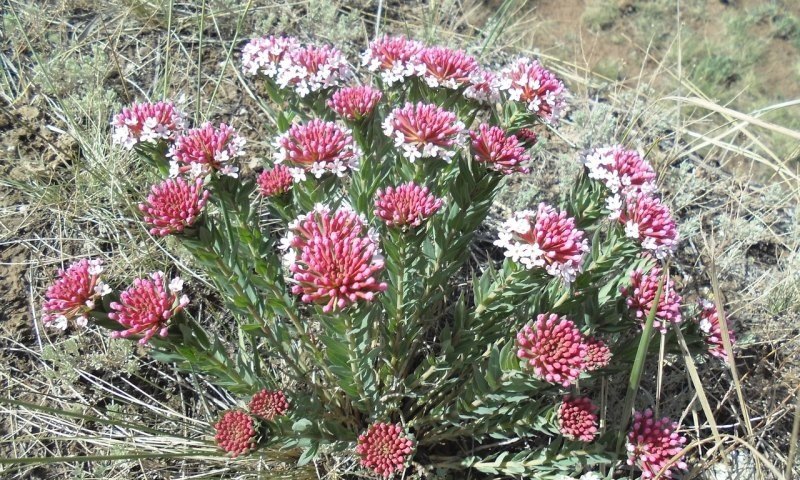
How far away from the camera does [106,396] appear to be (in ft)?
11.3

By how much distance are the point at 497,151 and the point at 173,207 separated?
5.10ft

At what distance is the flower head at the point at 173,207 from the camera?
7.97ft

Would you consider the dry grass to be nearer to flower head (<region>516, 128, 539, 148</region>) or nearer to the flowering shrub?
the flowering shrub

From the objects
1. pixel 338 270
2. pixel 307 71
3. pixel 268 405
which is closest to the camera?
pixel 338 270

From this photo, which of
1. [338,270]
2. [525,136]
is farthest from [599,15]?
[338,270]

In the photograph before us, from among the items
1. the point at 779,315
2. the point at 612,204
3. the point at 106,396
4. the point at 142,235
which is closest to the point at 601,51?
the point at 779,315

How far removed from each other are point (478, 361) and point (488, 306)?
1.36 feet

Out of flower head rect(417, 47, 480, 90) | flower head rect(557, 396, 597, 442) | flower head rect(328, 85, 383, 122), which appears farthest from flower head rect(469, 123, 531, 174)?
flower head rect(557, 396, 597, 442)

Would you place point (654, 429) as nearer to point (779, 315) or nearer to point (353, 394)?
point (353, 394)

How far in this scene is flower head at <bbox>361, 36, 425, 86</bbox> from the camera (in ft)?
10.4

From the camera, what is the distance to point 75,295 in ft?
7.79

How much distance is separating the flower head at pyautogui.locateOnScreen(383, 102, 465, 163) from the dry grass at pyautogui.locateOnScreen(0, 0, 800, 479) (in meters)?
1.38

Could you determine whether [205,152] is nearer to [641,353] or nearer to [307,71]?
[307,71]

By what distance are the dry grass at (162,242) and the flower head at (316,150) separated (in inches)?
55.2
